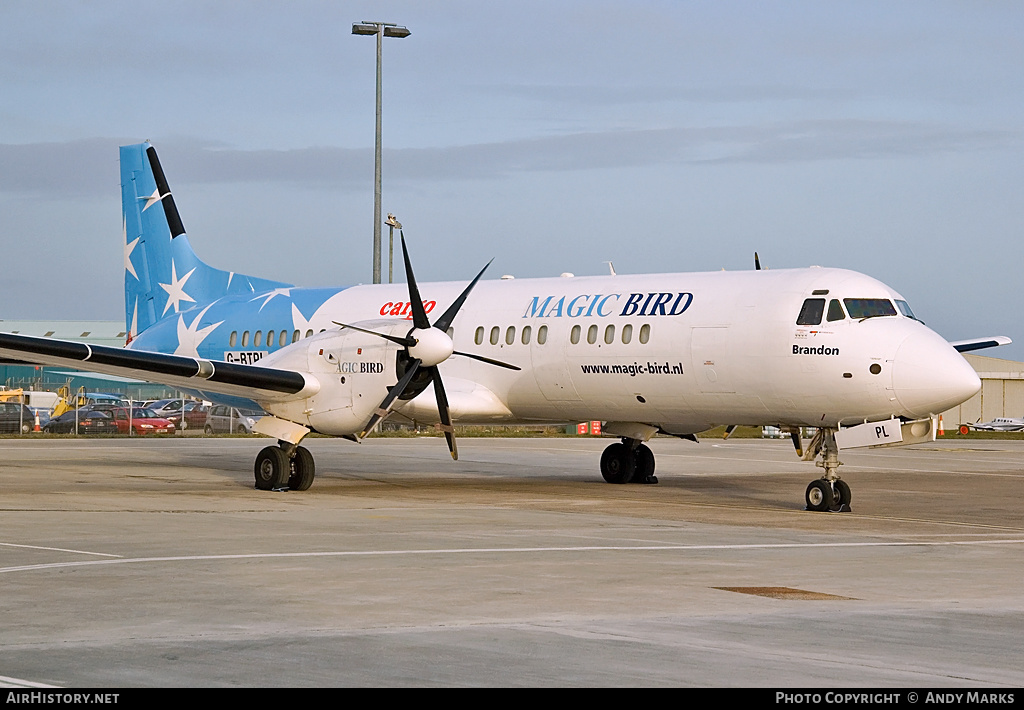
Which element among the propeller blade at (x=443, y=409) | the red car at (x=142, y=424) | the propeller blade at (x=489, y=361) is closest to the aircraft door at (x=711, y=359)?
the propeller blade at (x=489, y=361)

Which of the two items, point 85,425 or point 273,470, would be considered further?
point 85,425

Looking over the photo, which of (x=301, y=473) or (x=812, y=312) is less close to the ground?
(x=812, y=312)

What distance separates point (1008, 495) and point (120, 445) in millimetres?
25362

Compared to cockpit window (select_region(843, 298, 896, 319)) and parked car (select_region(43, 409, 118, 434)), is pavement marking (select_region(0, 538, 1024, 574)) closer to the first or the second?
cockpit window (select_region(843, 298, 896, 319))

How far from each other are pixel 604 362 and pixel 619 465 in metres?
3.85

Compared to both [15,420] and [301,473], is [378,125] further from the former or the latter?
[15,420]

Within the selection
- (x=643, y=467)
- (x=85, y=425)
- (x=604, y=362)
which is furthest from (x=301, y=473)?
(x=85, y=425)

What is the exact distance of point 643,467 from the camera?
926 inches

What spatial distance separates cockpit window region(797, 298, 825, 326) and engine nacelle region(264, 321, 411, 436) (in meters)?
5.75

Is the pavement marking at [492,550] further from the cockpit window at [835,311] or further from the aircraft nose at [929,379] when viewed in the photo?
the cockpit window at [835,311]

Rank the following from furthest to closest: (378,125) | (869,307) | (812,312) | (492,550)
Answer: (378,125), (812,312), (869,307), (492,550)

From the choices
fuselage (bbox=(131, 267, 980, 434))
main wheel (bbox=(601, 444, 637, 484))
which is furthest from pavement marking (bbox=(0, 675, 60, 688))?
main wheel (bbox=(601, 444, 637, 484))

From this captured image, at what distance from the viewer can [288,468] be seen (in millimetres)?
20641

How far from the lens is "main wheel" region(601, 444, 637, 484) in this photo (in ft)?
76.9
